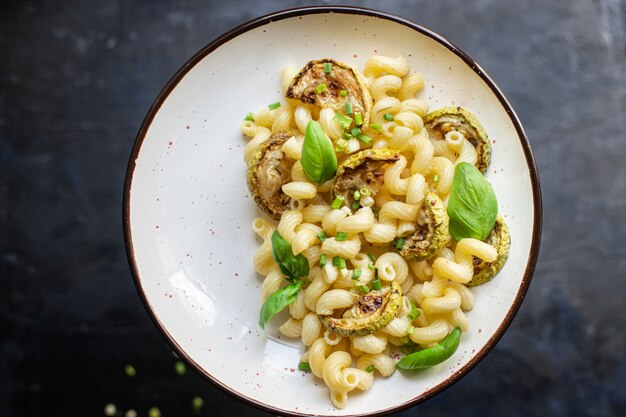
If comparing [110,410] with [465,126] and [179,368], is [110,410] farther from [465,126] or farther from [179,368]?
[465,126]

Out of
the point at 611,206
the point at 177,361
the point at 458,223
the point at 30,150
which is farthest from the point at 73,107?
the point at 611,206

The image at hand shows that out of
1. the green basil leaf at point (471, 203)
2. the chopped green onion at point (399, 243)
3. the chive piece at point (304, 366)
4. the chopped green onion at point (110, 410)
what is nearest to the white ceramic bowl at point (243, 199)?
the chive piece at point (304, 366)

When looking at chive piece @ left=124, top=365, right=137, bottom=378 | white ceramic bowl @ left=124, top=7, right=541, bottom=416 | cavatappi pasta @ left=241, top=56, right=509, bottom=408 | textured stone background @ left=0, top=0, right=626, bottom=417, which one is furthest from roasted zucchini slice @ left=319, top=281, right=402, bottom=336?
chive piece @ left=124, top=365, right=137, bottom=378

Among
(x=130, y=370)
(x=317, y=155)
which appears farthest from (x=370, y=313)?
(x=130, y=370)

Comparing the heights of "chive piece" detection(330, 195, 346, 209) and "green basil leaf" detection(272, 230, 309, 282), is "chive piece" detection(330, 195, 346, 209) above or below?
above

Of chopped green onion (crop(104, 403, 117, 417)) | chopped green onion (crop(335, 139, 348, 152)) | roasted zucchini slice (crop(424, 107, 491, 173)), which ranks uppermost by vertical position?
roasted zucchini slice (crop(424, 107, 491, 173))

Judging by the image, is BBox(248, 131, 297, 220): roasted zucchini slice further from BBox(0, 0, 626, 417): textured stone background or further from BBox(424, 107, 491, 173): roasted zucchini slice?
BBox(0, 0, 626, 417): textured stone background

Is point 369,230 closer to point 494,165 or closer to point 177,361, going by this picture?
point 494,165

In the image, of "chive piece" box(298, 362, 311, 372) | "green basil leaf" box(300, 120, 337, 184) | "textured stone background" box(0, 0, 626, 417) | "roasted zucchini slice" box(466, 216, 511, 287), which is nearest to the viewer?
"green basil leaf" box(300, 120, 337, 184)
